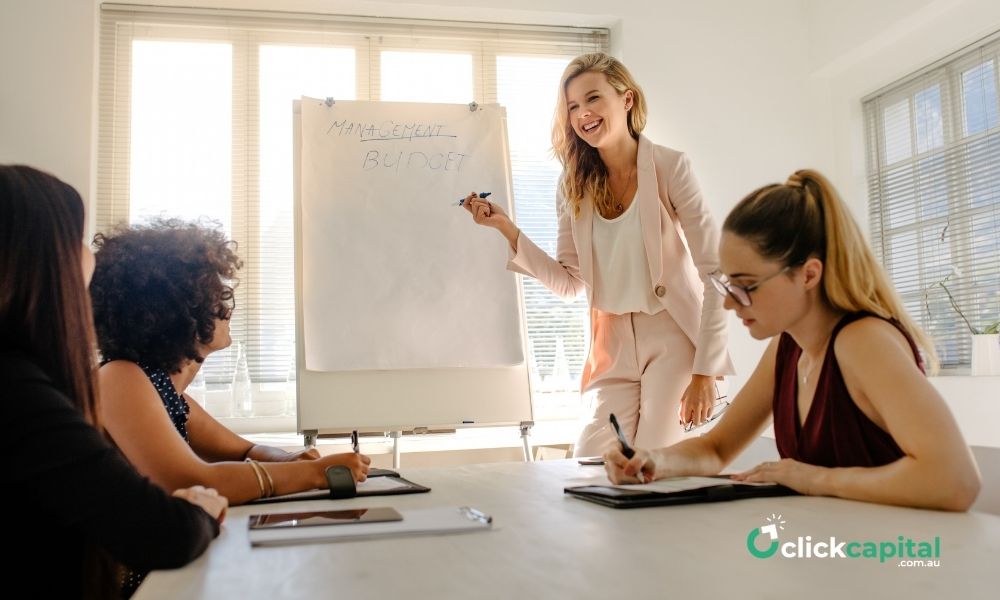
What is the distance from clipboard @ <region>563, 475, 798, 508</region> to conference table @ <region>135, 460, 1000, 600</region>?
2 cm

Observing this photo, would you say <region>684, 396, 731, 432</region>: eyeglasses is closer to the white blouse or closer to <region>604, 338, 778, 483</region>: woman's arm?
the white blouse

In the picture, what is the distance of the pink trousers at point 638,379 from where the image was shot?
2291mm

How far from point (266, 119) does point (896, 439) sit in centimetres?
338

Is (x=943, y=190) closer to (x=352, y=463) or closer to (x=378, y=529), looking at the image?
(x=352, y=463)

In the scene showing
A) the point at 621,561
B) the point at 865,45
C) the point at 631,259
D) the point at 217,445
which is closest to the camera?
the point at 621,561

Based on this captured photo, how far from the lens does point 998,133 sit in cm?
353

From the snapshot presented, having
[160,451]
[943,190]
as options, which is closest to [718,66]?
[943,190]

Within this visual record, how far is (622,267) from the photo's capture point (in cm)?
242

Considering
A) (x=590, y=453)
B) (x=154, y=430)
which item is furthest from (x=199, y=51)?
(x=154, y=430)

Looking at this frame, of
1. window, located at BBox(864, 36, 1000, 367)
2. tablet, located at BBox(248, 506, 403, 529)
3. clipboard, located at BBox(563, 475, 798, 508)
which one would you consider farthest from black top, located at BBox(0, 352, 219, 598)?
window, located at BBox(864, 36, 1000, 367)

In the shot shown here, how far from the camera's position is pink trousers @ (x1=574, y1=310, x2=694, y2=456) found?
90.2 inches

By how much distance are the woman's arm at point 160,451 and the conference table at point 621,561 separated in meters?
0.22

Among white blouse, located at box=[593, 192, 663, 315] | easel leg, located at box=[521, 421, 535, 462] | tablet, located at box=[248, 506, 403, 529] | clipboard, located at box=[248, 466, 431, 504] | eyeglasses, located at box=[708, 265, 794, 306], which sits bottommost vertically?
easel leg, located at box=[521, 421, 535, 462]

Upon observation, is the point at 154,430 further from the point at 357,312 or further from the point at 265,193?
the point at 265,193
